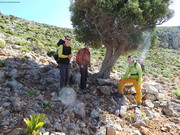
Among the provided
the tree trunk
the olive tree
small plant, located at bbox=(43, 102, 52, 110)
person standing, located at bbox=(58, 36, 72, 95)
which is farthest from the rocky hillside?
the olive tree

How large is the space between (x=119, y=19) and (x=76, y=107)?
5188 millimetres

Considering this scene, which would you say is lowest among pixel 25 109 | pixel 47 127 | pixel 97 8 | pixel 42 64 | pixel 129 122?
pixel 129 122

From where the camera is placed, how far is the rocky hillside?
14.5 ft

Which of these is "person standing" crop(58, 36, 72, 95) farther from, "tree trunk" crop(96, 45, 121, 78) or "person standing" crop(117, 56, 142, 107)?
"tree trunk" crop(96, 45, 121, 78)

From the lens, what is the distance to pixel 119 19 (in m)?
7.64

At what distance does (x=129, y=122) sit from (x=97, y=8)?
19.5 ft

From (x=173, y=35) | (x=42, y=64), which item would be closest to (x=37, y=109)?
(x=42, y=64)

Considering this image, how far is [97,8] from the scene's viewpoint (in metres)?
7.73

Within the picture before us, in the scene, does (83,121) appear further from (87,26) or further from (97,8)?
(87,26)

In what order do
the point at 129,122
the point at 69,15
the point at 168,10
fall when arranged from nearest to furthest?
1. the point at 129,122
2. the point at 168,10
3. the point at 69,15

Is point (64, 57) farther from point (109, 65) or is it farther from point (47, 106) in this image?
point (109, 65)

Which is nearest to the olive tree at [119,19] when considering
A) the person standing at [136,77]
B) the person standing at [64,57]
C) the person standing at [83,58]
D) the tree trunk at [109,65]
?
the tree trunk at [109,65]

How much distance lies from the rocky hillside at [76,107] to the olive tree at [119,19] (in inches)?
108

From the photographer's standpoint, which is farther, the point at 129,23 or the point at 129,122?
the point at 129,23
